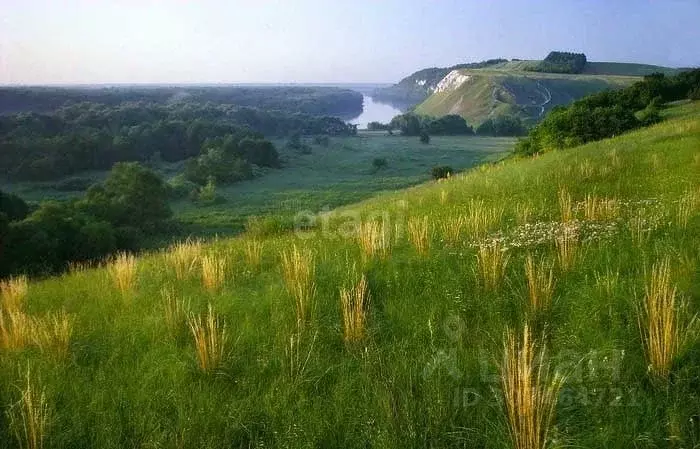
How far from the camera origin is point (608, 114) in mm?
31031

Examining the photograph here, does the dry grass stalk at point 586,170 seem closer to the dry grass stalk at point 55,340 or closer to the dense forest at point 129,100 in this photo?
the dry grass stalk at point 55,340

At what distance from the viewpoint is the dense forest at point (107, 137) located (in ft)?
217

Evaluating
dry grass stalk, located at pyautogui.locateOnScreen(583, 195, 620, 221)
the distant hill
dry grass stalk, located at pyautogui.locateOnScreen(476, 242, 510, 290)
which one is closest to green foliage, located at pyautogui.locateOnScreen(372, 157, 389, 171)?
the distant hill

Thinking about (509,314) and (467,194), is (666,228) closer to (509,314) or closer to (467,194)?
(509,314)

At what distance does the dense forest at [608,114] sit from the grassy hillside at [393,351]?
25.4 m

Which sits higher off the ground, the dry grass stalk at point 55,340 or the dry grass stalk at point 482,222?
the dry grass stalk at point 482,222

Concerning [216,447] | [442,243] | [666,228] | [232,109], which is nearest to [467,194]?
[442,243]

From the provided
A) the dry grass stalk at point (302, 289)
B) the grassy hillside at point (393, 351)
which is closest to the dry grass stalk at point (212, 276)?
the grassy hillside at point (393, 351)

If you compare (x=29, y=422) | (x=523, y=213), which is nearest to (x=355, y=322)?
(x=29, y=422)

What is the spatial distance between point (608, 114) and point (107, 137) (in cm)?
6990

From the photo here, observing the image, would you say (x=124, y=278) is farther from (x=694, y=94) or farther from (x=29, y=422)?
(x=694, y=94)

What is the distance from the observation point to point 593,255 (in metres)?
5.73

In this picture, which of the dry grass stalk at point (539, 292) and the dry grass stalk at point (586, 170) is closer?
the dry grass stalk at point (539, 292)

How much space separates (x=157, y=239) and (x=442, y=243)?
118 feet
